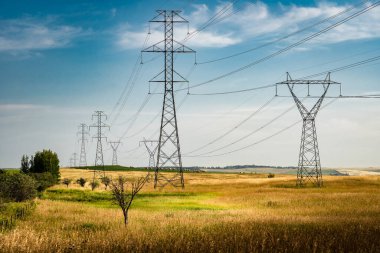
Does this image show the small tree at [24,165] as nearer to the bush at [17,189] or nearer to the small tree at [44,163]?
the small tree at [44,163]

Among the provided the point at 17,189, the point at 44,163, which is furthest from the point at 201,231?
the point at 44,163

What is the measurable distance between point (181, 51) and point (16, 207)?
31.1m

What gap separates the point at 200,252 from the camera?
48.0 feet

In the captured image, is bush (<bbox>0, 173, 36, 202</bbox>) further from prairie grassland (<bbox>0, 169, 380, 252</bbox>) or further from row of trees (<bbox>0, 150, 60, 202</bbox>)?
prairie grassland (<bbox>0, 169, 380, 252</bbox>)

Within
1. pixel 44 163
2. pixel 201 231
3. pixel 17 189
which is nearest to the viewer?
pixel 201 231

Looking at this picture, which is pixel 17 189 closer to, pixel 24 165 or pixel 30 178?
pixel 30 178

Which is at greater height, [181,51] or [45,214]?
[181,51]

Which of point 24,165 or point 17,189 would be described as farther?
point 24,165

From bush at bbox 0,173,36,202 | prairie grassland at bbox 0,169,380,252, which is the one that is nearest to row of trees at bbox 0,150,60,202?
bush at bbox 0,173,36,202

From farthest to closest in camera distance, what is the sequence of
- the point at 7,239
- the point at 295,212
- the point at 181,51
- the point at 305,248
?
the point at 181,51
the point at 295,212
the point at 7,239
the point at 305,248

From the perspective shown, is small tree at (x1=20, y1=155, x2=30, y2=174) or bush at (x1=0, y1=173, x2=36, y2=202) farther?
small tree at (x1=20, y1=155, x2=30, y2=174)

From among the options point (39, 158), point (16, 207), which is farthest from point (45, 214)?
point (39, 158)

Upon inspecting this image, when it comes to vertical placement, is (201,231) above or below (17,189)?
below

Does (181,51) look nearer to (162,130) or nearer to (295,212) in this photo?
(162,130)
